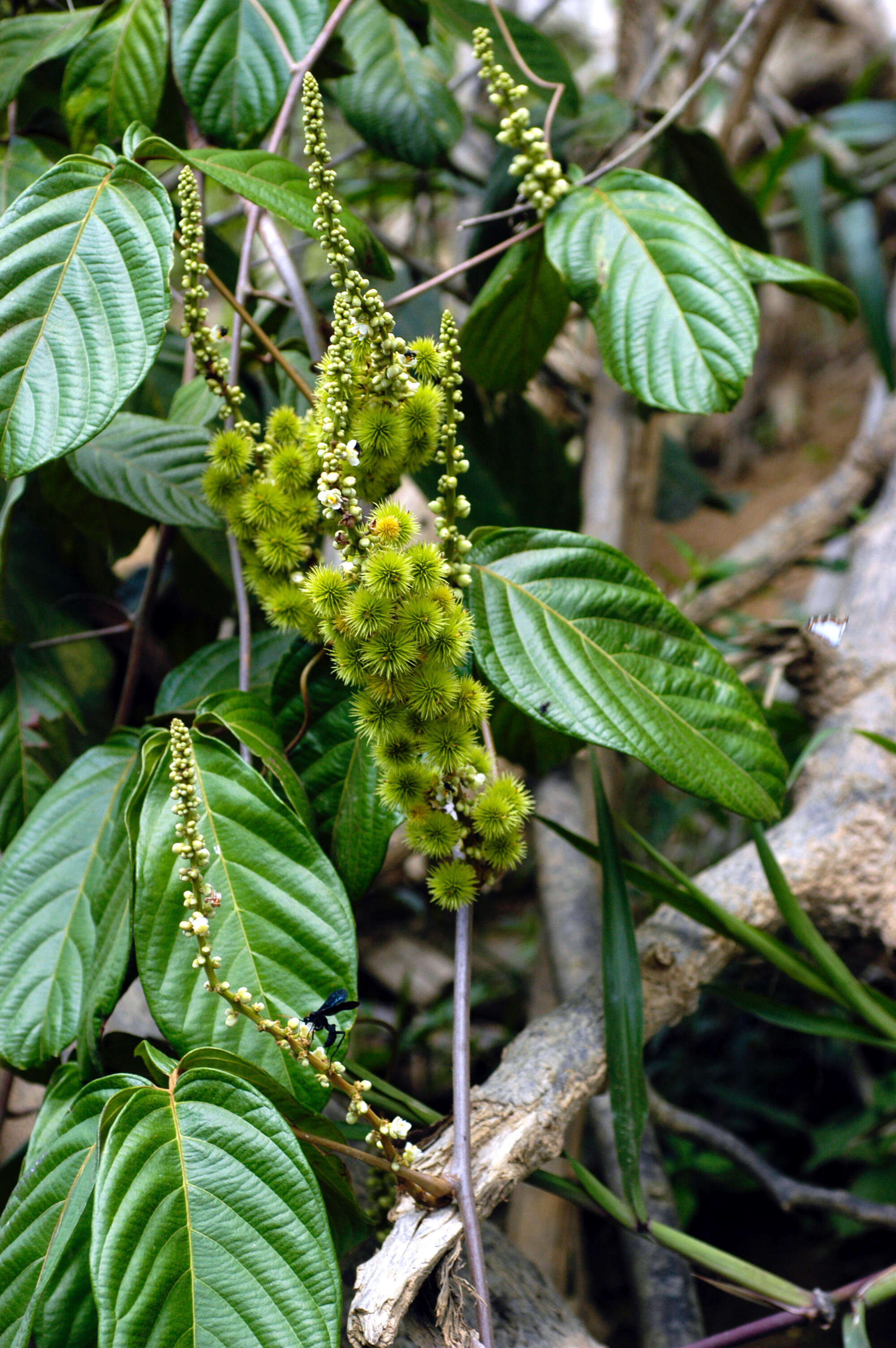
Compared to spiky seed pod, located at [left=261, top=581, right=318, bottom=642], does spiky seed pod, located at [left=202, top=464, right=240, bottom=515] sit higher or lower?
higher

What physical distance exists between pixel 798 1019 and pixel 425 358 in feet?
2.44

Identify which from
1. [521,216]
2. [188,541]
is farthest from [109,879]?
[521,216]

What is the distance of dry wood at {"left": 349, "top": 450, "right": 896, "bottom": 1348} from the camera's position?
1.88ft

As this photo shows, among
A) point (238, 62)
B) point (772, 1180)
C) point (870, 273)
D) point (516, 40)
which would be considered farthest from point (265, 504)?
point (870, 273)

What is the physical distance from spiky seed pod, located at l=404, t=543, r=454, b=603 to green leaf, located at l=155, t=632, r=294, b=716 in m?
0.33

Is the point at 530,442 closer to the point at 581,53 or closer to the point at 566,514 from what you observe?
the point at 566,514

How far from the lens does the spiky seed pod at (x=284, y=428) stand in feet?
2.15

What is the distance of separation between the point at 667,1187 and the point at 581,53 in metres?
3.73

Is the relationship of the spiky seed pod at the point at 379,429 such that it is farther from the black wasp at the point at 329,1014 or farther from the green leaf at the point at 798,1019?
the green leaf at the point at 798,1019

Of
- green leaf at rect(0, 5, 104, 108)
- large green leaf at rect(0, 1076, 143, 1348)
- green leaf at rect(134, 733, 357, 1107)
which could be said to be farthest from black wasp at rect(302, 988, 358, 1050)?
green leaf at rect(0, 5, 104, 108)

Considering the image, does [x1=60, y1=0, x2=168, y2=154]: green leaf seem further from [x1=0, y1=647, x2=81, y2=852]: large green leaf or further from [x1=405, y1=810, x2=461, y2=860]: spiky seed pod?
[x1=405, y1=810, x2=461, y2=860]: spiky seed pod

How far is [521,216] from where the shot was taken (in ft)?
3.02

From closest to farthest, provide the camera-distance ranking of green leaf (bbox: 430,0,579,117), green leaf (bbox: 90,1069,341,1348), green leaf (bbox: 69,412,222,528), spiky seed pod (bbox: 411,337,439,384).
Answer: green leaf (bbox: 90,1069,341,1348), spiky seed pod (bbox: 411,337,439,384), green leaf (bbox: 69,412,222,528), green leaf (bbox: 430,0,579,117)

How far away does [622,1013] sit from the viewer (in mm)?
766
